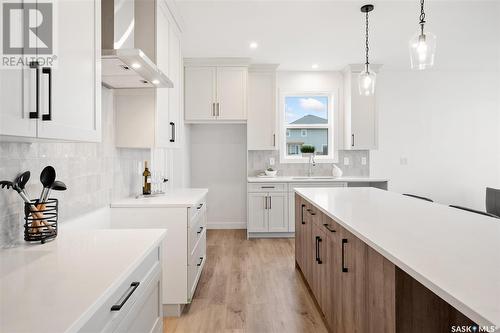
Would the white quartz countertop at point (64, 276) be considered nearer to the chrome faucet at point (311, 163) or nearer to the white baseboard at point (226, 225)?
the white baseboard at point (226, 225)

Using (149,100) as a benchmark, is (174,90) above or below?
above

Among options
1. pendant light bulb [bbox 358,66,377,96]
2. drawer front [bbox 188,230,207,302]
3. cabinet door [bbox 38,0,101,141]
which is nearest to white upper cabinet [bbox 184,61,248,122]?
drawer front [bbox 188,230,207,302]

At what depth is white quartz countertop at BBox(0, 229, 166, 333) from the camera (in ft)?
2.44

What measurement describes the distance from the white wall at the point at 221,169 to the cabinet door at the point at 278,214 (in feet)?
2.40

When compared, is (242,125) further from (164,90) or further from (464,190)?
(464,190)

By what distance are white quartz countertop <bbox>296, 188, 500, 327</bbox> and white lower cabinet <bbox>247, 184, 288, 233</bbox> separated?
7.76ft

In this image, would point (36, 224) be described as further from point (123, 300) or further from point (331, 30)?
point (331, 30)

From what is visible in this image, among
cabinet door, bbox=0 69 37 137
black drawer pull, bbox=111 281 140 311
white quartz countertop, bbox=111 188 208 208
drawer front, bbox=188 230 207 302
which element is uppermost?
cabinet door, bbox=0 69 37 137

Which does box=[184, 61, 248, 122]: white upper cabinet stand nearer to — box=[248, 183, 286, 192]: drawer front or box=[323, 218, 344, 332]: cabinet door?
box=[248, 183, 286, 192]: drawer front

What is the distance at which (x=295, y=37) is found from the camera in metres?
3.80

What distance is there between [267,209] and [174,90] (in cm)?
236

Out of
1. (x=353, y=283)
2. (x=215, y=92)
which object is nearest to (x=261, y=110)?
(x=215, y=92)

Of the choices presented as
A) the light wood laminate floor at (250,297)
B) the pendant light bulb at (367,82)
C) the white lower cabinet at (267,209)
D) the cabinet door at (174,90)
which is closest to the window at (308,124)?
the white lower cabinet at (267,209)

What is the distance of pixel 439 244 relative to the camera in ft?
4.21
